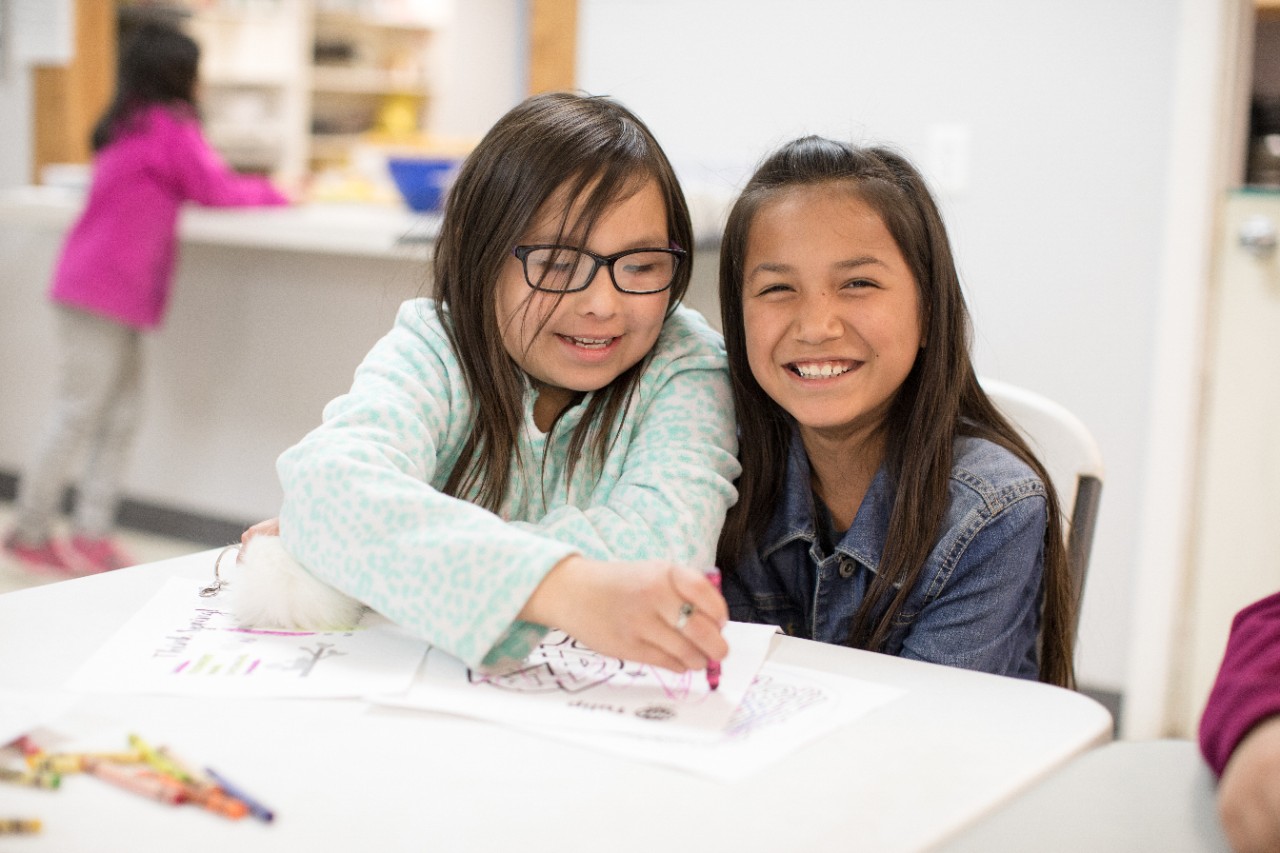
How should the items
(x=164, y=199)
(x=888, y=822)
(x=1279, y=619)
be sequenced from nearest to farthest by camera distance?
(x=888, y=822), (x=1279, y=619), (x=164, y=199)

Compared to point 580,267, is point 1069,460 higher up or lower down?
lower down

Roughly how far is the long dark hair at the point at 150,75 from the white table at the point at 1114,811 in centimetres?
257

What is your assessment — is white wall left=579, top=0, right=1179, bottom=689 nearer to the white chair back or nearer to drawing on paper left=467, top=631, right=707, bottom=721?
the white chair back

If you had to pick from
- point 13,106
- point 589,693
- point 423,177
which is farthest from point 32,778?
point 13,106

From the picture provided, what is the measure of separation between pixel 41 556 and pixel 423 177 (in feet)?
4.08

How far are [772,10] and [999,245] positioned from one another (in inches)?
23.6

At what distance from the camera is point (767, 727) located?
71 centimetres

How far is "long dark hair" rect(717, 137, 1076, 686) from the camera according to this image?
41.1 inches

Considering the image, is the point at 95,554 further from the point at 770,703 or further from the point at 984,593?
the point at 770,703

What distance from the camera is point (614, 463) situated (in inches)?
41.8

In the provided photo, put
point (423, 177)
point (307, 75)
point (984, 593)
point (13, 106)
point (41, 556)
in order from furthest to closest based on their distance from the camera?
1. point (307, 75)
2. point (13, 106)
3. point (41, 556)
4. point (423, 177)
5. point (984, 593)

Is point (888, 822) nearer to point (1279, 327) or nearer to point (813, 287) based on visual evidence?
point (813, 287)

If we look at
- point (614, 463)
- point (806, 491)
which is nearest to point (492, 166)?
point (614, 463)

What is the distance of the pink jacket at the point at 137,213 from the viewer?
8.98ft
